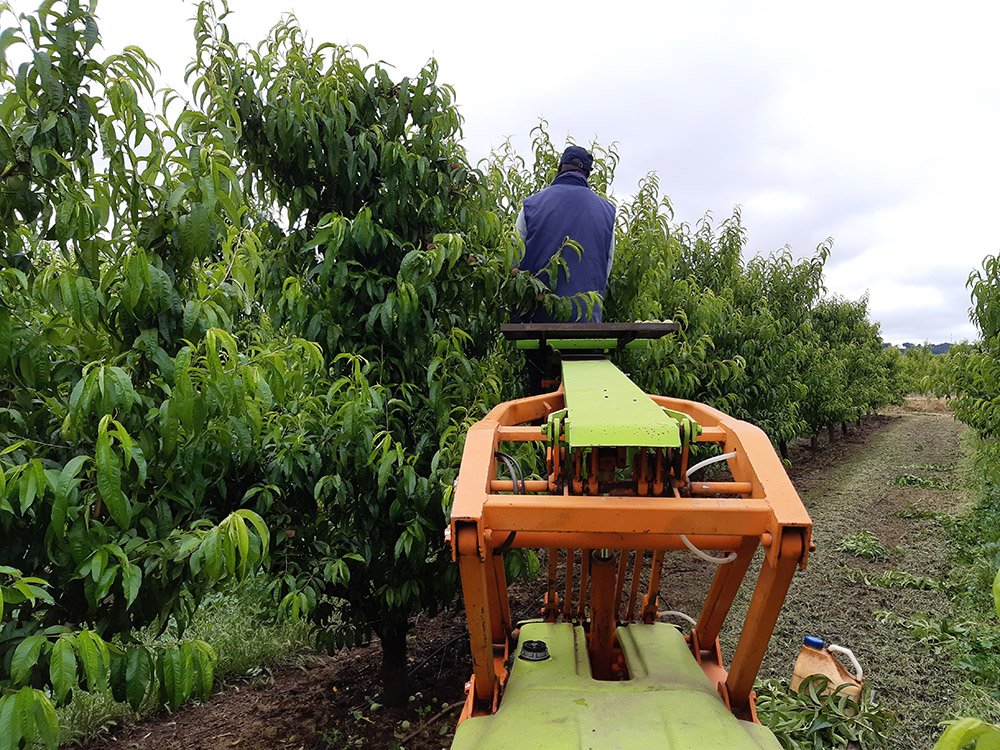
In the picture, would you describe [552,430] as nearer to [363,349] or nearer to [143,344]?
[143,344]

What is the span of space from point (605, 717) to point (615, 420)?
2.78 ft

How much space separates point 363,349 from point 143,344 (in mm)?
1551

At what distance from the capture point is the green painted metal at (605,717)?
69.1 inches

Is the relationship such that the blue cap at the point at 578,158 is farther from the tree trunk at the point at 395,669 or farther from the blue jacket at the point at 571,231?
the tree trunk at the point at 395,669

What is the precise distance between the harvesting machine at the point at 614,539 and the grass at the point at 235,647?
2.16 meters

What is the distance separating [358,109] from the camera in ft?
11.7

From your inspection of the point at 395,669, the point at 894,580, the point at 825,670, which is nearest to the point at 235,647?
the point at 395,669

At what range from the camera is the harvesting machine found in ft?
5.88

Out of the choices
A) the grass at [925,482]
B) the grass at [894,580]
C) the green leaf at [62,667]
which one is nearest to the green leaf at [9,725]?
the green leaf at [62,667]

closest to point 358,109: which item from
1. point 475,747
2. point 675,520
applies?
point 675,520

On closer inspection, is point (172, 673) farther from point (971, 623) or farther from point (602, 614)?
point (971, 623)

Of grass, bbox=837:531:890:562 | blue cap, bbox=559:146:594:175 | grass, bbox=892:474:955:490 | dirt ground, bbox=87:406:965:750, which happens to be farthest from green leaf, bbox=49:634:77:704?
grass, bbox=892:474:955:490

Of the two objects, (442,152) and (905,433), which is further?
(905,433)

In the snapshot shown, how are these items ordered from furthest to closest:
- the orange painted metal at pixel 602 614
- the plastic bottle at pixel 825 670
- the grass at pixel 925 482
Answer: the grass at pixel 925 482 < the plastic bottle at pixel 825 670 < the orange painted metal at pixel 602 614
